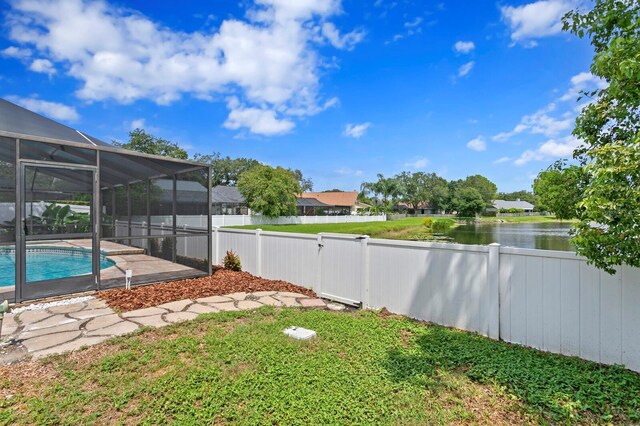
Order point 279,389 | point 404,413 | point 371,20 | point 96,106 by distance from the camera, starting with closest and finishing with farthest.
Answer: point 404,413
point 279,389
point 371,20
point 96,106

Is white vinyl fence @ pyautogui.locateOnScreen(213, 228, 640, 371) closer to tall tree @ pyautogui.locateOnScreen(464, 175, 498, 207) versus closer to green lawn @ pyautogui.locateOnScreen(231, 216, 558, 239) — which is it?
green lawn @ pyautogui.locateOnScreen(231, 216, 558, 239)

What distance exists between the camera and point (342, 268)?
5242 millimetres

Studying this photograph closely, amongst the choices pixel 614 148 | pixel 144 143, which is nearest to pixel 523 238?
pixel 614 148

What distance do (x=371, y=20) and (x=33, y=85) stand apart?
1418 centimetres

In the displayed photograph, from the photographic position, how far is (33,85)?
13.3 metres

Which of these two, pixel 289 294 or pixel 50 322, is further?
pixel 289 294

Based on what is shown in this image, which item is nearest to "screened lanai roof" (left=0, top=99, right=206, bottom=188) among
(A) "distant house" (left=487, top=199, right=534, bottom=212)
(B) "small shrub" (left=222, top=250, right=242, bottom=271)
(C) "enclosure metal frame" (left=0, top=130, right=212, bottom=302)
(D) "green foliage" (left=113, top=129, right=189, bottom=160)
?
(C) "enclosure metal frame" (left=0, top=130, right=212, bottom=302)

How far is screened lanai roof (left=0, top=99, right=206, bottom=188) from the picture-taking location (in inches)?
193

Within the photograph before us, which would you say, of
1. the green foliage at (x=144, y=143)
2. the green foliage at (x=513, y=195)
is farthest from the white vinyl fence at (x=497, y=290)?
the green foliage at (x=513, y=195)

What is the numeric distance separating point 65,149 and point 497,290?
6774 mm

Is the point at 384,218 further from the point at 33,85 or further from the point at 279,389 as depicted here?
the point at 279,389

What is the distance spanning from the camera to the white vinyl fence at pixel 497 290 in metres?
2.85

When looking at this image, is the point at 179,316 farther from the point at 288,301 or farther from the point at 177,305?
the point at 288,301

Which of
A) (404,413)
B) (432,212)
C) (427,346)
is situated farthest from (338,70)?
(432,212)
